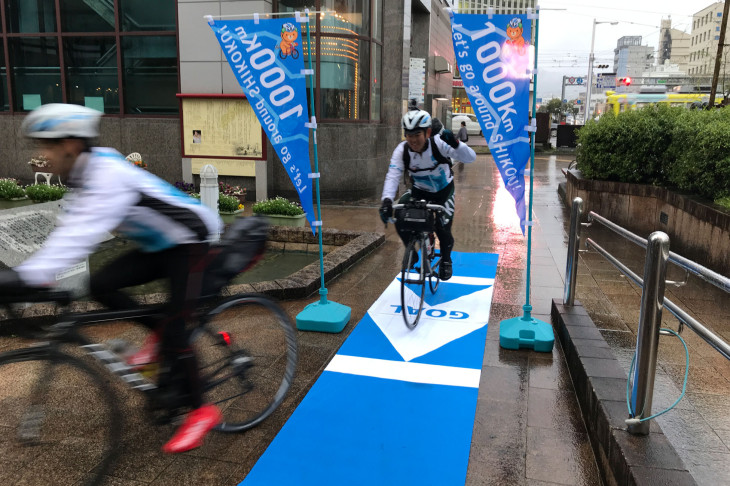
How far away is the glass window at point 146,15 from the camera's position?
13578mm

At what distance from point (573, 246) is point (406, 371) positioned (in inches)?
77.8

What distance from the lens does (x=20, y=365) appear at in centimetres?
277

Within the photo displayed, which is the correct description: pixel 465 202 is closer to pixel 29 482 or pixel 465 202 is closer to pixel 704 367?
pixel 704 367

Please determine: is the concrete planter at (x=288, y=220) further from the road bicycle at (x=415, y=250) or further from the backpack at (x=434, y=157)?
the road bicycle at (x=415, y=250)

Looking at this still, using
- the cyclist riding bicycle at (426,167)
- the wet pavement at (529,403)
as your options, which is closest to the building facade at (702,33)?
the wet pavement at (529,403)

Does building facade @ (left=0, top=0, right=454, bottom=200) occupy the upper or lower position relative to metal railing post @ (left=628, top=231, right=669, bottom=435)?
upper

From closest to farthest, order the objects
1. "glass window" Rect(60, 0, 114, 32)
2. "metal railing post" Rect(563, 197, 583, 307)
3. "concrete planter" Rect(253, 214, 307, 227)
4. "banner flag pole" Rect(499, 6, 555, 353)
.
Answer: "banner flag pole" Rect(499, 6, 555, 353) < "metal railing post" Rect(563, 197, 583, 307) < "concrete planter" Rect(253, 214, 307, 227) < "glass window" Rect(60, 0, 114, 32)

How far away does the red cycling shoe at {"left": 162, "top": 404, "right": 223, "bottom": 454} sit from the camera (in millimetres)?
3287

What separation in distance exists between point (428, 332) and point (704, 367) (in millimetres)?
2324

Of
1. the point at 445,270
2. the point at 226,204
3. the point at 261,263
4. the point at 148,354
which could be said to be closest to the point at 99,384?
the point at 148,354

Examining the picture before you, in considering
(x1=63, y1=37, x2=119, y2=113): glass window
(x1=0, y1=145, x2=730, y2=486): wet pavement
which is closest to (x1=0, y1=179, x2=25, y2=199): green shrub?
(x1=63, y1=37, x2=119, y2=113): glass window

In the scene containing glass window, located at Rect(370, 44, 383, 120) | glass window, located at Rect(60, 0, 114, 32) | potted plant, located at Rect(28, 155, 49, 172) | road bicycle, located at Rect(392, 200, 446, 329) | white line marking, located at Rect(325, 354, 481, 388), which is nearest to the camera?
white line marking, located at Rect(325, 354, 481, 388)

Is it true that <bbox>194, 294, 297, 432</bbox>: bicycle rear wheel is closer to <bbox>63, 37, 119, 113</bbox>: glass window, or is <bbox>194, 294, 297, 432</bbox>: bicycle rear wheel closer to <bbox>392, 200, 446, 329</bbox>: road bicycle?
<bbox>392, 200, 446, 329</bbox>: road bicycle

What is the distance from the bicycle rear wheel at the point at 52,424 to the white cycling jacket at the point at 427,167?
3.35 metres
